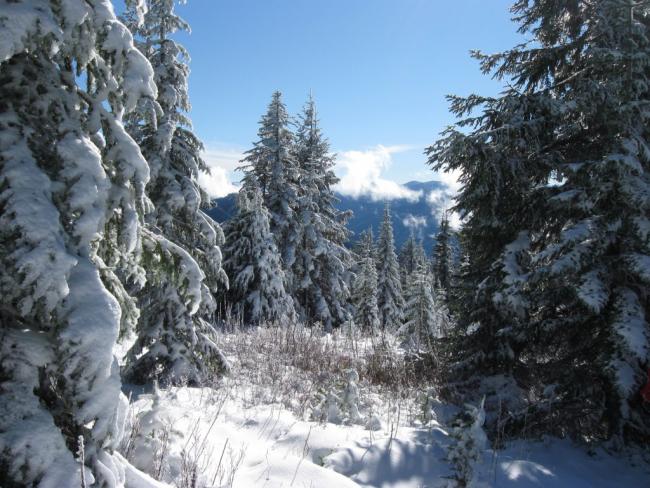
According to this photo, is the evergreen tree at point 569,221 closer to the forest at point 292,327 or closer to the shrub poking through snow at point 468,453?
the forest at point 292,327

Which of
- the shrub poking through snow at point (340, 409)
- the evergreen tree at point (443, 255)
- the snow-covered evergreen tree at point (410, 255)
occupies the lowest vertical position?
the shrub poking through snow at point (340, 409)

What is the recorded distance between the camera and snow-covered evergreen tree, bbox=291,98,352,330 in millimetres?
22797

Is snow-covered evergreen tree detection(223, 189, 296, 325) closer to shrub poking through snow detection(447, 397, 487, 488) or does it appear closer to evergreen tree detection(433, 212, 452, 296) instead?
shrub poking through snow detection(447, 397, 487, 488)

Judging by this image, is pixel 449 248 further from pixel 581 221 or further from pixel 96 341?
pixel 96 341

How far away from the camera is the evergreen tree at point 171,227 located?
283 inches

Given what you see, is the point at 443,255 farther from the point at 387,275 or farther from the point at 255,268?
the point at 255,268

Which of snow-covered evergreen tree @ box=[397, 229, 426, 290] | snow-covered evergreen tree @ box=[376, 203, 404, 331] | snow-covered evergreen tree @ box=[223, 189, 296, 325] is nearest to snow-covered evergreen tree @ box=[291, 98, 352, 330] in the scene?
snow-covered evergreen tree @ box=[223, 189, 296, 325]

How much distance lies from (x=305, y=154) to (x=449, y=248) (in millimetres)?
26232

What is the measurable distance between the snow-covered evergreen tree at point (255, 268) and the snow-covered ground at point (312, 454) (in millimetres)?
12396

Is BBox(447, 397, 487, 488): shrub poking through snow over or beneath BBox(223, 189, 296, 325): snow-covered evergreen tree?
beneath

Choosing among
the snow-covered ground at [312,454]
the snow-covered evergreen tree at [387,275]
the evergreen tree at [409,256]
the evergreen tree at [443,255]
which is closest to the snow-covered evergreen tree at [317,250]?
the snow-covered evergreen tree at [387,275]

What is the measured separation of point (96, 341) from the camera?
84.0 inches

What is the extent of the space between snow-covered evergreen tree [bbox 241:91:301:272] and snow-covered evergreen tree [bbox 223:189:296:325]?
9.49ft

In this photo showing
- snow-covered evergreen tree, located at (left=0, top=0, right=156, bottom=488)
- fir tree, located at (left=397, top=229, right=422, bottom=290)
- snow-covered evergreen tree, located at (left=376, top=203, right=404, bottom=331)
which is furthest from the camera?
fir tree, located at (left=397, top=229, right=422, bottom=290)
